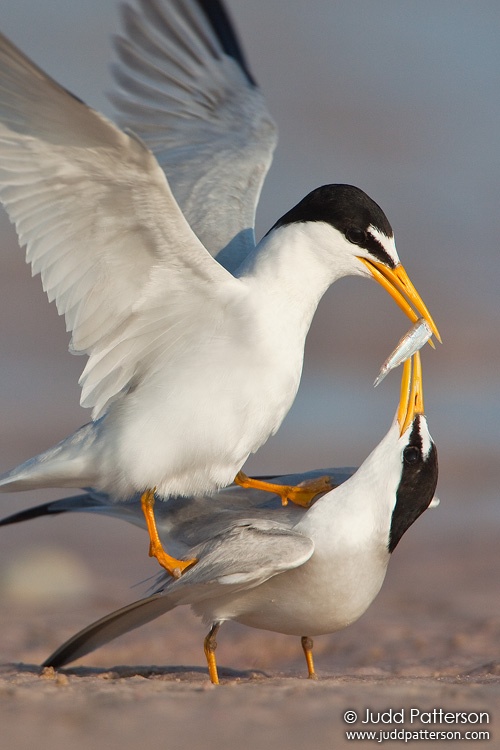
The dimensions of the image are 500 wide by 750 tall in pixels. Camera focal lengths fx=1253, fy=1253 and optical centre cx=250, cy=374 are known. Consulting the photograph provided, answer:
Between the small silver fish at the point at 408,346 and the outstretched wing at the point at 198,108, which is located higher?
the outstretched wing at the point at 198,108

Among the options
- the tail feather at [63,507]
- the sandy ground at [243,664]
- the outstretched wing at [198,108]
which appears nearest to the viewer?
the sandy ground at [243,664]

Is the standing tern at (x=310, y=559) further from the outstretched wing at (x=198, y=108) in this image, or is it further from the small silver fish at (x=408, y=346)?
the outstretched wing at (x=198, y=108)

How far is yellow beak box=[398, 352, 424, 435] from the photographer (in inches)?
260

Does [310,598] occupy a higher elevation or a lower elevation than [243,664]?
higher

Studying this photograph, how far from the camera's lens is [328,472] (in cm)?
731

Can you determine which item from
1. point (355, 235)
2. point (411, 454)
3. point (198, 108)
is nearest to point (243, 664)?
point (411, 454)

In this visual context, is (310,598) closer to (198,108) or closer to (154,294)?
(154,294)

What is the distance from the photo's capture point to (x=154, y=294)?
21.2 feet

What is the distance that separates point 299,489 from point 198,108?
3.12 m

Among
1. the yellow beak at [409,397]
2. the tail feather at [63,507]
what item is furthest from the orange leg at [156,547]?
the yellow beak at [409,397]

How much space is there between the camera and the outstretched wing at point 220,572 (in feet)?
19.1

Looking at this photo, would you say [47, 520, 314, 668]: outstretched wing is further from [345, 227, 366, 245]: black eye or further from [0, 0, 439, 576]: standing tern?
[345, 227, 366, 245]: black eye

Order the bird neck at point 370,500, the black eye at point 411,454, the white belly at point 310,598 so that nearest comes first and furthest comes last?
the white belly at point 310,598, the bird neck at point 370,500, the black eye at point 411,454

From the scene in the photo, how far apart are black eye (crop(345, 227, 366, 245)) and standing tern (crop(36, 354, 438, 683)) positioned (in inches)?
32.1
